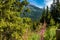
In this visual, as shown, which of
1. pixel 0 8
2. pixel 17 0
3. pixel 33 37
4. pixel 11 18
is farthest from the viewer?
pixel 17 0

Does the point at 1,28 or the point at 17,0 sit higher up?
the point at 17,0

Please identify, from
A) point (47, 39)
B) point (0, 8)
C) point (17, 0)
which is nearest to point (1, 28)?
point (0, 8)

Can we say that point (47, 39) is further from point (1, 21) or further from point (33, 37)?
point (1, 21)

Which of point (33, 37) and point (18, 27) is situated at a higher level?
point (33, 37)

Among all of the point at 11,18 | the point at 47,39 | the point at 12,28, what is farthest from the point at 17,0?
the point at 47,39

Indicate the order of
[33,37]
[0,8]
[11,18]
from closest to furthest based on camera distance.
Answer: [33,37]
[0,8]
[11,18]

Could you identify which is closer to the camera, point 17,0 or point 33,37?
point 33,37

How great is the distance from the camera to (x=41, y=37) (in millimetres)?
2773

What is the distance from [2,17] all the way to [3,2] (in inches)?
22.6

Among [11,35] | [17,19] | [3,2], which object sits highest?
[3,2]

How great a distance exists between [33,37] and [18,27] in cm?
472

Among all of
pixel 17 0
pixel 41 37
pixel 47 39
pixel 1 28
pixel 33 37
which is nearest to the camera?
pixel 41 37

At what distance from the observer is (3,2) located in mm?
7836

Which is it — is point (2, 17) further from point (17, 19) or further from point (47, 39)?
point (47, 39)
